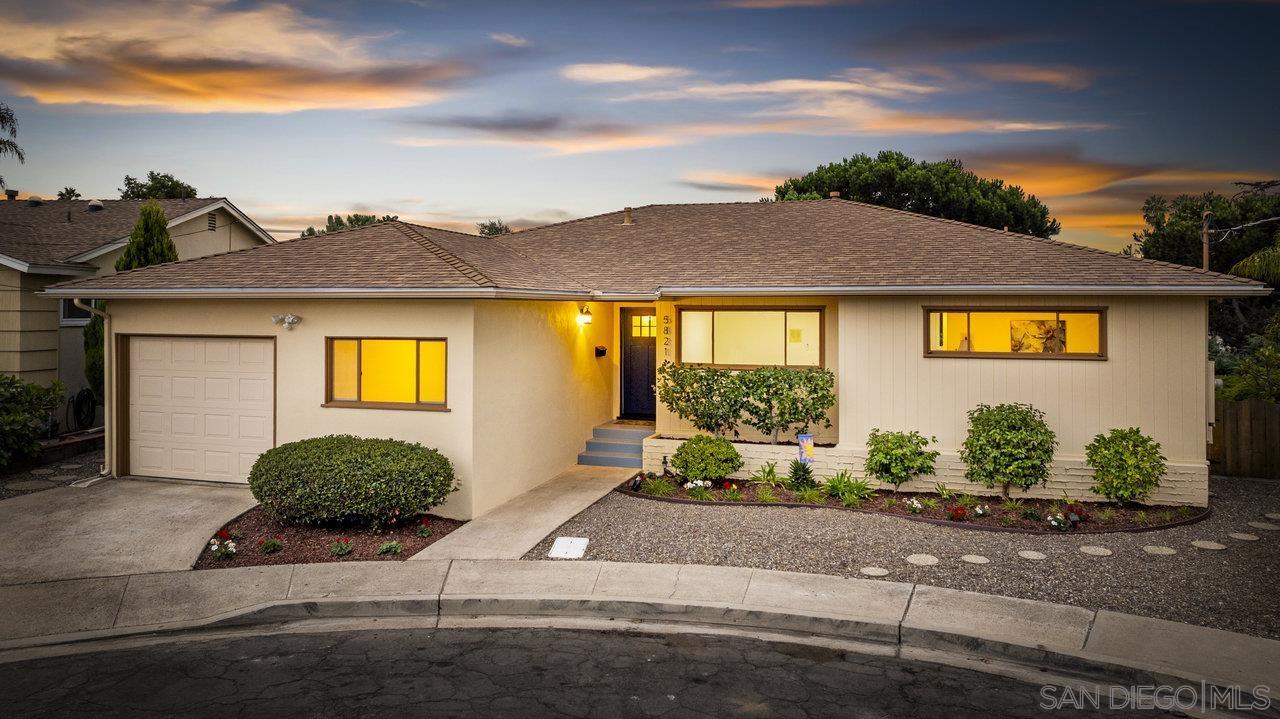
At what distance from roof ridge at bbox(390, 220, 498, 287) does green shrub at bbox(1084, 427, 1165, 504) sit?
803 cm

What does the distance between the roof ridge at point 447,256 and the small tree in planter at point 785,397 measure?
4233 millimetres

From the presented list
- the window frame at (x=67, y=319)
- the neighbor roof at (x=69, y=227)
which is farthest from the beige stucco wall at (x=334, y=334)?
the window frame at (x=67, y=319)

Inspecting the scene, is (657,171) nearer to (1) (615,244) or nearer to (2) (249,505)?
(1) (615,244)

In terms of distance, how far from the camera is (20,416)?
12.2 meters

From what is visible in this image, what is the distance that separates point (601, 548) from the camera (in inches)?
333

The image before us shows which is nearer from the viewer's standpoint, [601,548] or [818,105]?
[601,548]

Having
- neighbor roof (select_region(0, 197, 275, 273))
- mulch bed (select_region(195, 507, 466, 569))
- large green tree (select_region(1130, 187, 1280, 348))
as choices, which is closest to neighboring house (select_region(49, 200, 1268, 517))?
mulch bed (select_region(195, 507, 466, 569))

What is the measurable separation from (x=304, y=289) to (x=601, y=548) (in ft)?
16.9

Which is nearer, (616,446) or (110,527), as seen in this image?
(110,527)

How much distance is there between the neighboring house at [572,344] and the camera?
10125mm

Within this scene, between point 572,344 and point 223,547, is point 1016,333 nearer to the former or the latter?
point 572,344

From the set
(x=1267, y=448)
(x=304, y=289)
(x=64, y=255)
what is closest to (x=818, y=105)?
(x=1267, y=448)

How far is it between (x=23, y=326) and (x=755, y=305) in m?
13.6

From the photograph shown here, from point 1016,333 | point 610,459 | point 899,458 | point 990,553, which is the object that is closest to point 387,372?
point 610,459
